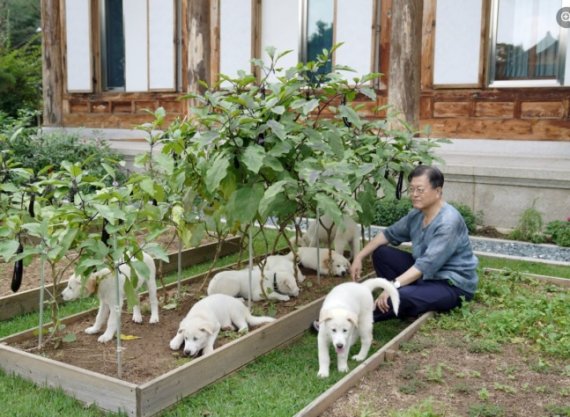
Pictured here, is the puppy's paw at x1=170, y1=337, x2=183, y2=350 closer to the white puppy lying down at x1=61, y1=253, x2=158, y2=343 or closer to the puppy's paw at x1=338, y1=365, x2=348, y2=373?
the white puppy lying down at x1=61, y1=253, x2=158, y2=343

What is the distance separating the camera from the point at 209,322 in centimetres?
398

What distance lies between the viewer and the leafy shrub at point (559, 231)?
7352mm

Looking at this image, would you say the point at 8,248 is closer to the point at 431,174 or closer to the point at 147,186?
the point at 147,186

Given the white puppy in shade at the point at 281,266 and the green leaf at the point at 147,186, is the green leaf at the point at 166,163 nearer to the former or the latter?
the green leaf at the point at 147,186

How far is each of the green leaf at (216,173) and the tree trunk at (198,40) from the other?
611cm

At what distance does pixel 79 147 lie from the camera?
421 inches

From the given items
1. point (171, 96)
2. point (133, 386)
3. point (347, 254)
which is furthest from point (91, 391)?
point (171, 96)

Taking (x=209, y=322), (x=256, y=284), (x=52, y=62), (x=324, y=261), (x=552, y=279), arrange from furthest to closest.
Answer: (x=52, y=62) < (x=324, y=261) < (x=552, y=279) < (x=256, y=284) < (x=209, y=322)

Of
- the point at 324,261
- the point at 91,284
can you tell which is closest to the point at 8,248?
the point at 91,284

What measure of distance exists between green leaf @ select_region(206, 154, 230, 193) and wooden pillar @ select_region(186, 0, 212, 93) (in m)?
6.11

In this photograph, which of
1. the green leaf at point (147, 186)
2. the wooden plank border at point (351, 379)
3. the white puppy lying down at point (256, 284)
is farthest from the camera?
the white puppy lying down at point (256, 284)

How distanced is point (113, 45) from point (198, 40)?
5091 millimetres


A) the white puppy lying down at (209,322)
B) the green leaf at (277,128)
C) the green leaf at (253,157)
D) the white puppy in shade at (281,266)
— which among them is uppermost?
the green leaf at (277,128)

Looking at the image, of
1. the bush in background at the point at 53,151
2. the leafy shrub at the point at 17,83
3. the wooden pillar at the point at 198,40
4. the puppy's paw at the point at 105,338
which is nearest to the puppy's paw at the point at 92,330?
the puppy's paw at the point at 105,338
